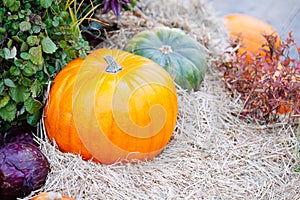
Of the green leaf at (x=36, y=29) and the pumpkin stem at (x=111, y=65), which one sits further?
the pumpkin stem at (x=111, y=65)

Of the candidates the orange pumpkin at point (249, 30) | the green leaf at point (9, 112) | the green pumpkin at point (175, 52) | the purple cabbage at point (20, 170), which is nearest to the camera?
the purple cabbage at point (20, 170)

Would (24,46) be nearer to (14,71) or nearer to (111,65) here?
(14,71)

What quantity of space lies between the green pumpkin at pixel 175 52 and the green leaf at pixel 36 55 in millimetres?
694

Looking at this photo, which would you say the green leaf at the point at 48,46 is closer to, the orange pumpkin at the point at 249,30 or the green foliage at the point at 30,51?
the green foliage at the point at 30,51

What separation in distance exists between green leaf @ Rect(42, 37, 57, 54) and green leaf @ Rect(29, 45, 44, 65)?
21mm

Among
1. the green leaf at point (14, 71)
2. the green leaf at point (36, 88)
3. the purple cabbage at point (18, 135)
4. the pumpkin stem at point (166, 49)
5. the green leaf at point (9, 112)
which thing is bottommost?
the purple cabbage at point (18, 135)

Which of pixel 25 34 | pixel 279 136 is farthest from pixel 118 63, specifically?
pixel 279 136

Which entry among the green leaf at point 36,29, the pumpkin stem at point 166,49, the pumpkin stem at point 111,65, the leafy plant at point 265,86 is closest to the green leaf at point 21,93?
the green leaf at point 36,29

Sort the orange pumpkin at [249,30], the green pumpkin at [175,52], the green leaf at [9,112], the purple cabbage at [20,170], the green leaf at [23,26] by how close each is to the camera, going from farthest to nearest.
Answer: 1. the orange pumpkin at [249,30]
2. the green pumpkin at [175,52]
3. the green leaf at [9,112]
4. the green leaf at [23,26]
5. the purple cabbage at [20,170]

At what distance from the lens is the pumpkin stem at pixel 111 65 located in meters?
2.17

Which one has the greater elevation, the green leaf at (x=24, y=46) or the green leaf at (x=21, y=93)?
the green leaf at (x=24, y=46)

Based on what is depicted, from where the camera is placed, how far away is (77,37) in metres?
2.25

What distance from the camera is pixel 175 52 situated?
2668mm

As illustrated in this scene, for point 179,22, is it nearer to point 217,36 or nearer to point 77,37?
point 217,36
